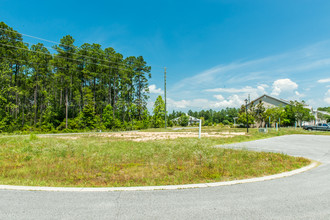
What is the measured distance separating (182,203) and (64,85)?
3774cm

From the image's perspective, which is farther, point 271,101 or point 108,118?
point 271,101

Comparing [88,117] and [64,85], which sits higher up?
[64,85]

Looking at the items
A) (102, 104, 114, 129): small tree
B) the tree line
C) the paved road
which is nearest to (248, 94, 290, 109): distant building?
the tree line

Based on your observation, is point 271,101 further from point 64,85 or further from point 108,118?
point 64,85

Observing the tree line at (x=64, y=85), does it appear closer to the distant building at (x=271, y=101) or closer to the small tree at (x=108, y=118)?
the small tree at (x=108, y=118)

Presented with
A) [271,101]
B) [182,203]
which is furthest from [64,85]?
[271,101]

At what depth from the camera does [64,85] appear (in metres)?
35.0

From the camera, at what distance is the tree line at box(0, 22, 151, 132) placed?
29.3 m

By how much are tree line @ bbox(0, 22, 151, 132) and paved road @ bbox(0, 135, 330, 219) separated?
26.4 metres

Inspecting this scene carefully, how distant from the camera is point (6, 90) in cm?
2806

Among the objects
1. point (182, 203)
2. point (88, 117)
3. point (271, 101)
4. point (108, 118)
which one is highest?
point (271, 101)

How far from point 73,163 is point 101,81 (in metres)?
42.7

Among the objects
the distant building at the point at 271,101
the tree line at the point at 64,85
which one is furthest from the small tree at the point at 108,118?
the distant building at the point at 271,101

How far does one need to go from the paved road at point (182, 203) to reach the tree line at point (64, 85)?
26.4 meters
